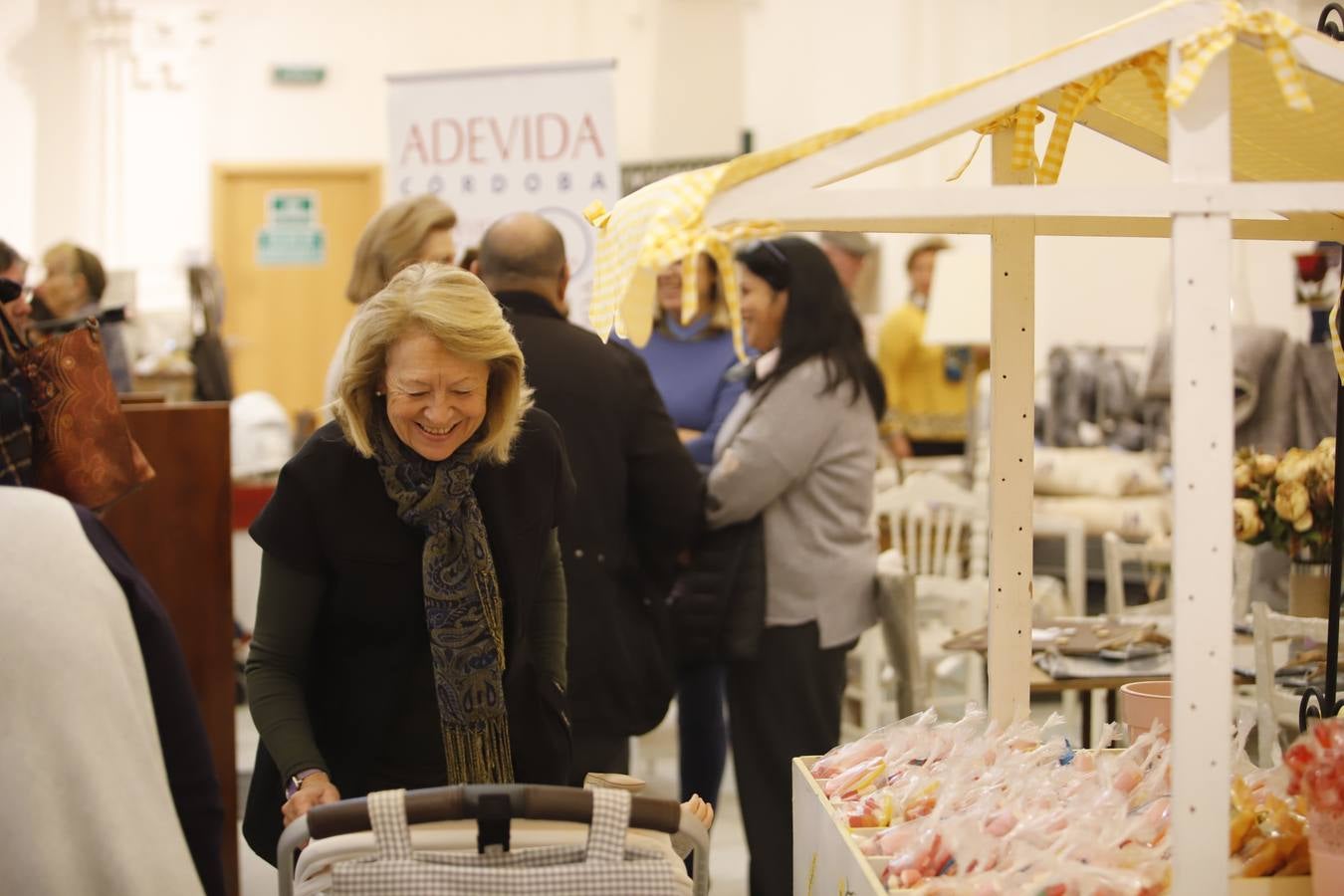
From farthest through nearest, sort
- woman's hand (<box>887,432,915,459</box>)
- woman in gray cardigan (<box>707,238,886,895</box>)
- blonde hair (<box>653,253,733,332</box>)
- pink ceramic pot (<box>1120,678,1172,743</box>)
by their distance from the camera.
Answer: woman's hand (<box>887,432,915,459</box>) < blonde hair (<box>653,253,733,332</box>) < woman in gray cardigan (<box>707,238,886,895</box>) < pink ceramic pot (<box>1120,678,1172,743</box>)

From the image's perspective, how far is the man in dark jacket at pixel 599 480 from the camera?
2656 millimetres

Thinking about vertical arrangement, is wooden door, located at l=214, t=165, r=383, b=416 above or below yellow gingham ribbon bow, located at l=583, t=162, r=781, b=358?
above

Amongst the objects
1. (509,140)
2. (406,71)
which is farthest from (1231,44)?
(406,71)

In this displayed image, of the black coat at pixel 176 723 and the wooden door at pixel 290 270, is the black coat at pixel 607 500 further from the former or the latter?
the wooden door at pixel 290 270

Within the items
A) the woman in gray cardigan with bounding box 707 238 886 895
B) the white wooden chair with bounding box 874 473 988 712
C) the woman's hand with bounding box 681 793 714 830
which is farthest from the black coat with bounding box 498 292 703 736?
the white wooden chair with bounding box 874 473 988 712

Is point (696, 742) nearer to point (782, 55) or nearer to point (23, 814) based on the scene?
point (23, 814)

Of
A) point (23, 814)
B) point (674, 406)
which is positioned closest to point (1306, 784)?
point (23, 814)

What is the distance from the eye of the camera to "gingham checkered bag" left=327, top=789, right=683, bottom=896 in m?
1.28

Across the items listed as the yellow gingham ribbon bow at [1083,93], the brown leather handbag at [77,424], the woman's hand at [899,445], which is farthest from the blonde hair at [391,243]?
the woman's hand at [899,445]

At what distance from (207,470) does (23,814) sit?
5.78 feet

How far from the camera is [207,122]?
9.20 m

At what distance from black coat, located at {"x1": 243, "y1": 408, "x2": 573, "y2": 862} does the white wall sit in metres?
6.43

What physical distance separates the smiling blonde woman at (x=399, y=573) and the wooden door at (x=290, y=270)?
7713 mm

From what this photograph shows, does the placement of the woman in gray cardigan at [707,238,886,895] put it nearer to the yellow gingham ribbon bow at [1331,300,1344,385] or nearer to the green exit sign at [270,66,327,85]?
the yellow gingham ribbon bow at [1331,300,1344,385]
